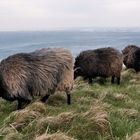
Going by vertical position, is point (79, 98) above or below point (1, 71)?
below

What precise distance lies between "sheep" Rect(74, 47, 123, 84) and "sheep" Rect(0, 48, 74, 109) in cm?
531

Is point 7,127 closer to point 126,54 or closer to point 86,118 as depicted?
point 86,118

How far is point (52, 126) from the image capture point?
26.6ft

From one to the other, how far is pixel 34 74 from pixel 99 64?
6945mm

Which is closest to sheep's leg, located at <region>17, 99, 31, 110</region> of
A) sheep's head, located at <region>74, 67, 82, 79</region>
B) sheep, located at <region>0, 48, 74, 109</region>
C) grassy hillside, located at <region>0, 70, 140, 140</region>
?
sheep, located at <region>0, 48, 74, 109</region>

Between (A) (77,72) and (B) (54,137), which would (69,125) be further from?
(A) (77,72)

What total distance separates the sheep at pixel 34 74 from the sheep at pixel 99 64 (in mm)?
5307

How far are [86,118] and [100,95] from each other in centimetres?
410

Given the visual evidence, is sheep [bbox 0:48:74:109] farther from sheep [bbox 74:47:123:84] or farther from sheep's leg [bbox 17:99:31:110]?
sheep [bbox 74:47:123:84]

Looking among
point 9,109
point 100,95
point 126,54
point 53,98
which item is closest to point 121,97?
point 100,95

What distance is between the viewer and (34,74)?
10930 mm

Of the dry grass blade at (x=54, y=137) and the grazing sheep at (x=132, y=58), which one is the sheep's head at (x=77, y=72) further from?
the dry grass blade at (x=54, y=137)

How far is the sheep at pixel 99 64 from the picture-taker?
56.9ft

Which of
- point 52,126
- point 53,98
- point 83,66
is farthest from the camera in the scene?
point 83,66
